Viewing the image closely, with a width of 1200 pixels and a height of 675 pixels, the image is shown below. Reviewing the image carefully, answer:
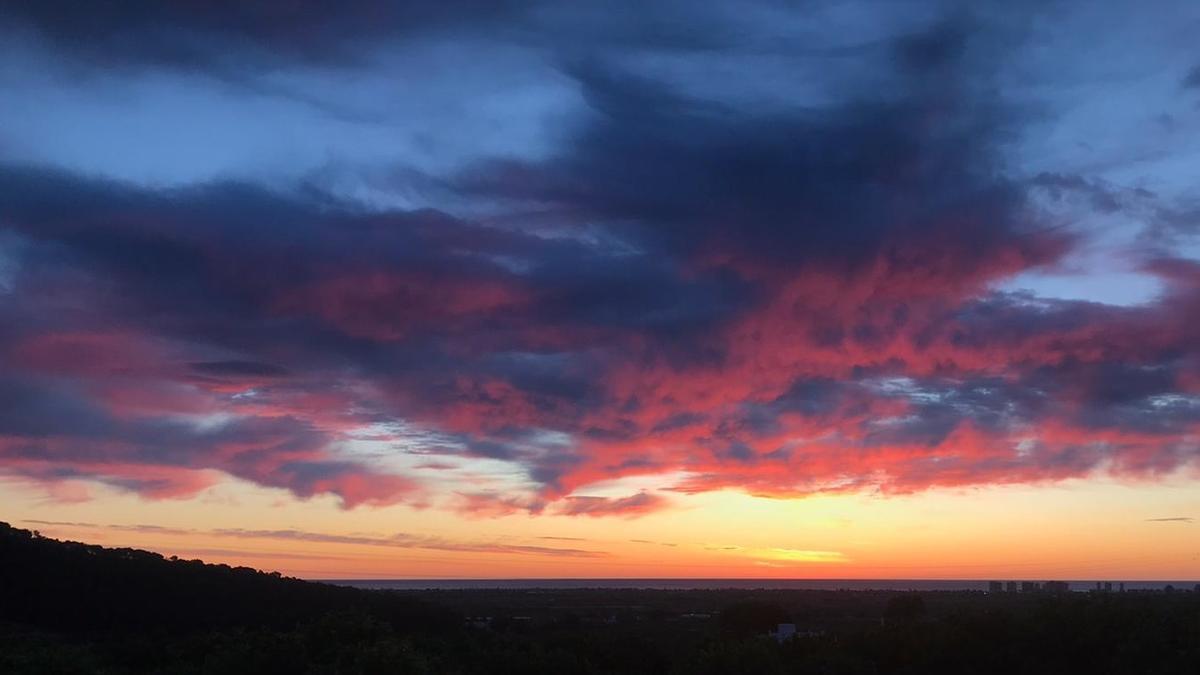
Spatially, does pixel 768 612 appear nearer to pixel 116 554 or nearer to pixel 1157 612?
pixel 116 554

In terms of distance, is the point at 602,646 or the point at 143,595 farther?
the point at 143,595

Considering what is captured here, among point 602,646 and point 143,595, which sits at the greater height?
point 143,595

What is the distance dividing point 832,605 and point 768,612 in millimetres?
47379

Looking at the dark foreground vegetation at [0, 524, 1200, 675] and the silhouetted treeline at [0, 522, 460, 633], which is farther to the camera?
the silhouetted treeline at [0, 522, 460, 633]

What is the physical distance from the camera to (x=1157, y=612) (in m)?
34.6

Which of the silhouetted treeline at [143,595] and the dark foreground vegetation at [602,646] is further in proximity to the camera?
the silhouetted treeline at [143,595]

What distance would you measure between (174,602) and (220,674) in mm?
42936

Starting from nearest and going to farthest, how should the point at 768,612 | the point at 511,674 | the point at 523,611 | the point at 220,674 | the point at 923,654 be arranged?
the point at 220,674, the point at 511,674, the point at 923,654, the point at 768,612, the point at 523,611

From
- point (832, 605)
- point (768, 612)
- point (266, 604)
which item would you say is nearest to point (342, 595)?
point (266, 604)

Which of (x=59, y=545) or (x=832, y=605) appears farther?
(x=832, y=605)

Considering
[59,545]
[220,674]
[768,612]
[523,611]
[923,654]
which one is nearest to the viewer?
[220,674]

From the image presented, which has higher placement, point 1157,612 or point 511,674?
point 1157,612

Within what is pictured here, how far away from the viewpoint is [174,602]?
2648 inches

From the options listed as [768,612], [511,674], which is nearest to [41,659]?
[511,674]
